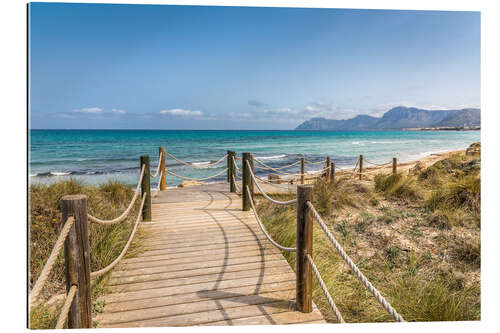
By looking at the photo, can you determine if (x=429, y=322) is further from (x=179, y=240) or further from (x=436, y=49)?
(x=436, y=49)

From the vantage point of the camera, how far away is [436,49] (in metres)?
4.87

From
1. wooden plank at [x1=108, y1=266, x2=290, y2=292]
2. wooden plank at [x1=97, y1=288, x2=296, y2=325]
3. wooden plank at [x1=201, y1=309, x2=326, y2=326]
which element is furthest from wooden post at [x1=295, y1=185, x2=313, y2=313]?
wooden plank at [x1=108, y1=266, x2=290, y2=292]

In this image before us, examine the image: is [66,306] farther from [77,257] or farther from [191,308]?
[191,308]

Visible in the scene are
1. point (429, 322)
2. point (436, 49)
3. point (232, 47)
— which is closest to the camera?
point (429, 322)

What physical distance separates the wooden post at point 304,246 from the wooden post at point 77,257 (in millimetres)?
1178

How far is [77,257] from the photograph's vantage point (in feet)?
4.35

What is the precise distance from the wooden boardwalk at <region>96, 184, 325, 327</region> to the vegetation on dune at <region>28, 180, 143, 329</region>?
0.63 feet

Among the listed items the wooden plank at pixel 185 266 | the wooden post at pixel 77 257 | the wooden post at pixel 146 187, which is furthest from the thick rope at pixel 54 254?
the wooden post at pixel 146 187

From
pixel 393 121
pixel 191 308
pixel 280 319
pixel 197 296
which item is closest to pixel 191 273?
pixel 197 296

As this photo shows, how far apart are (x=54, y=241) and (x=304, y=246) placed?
2.48m

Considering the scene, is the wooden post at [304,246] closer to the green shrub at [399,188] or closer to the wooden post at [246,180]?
the wooden post at [246,180]
